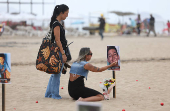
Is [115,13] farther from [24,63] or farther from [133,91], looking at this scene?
[133,91]

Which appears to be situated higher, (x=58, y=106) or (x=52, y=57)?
(x=52, y=57)

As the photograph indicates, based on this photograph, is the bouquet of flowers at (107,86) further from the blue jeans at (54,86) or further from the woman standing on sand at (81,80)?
the blue jeans at (54,86)

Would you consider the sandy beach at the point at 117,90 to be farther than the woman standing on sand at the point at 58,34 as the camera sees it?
No

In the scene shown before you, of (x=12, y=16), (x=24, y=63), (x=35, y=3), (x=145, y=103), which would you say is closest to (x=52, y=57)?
(x=145, y=103)

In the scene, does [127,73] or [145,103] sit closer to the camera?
[145,103]

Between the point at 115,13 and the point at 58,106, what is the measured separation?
37311 mm

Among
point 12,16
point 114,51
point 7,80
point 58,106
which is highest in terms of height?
point 12,16

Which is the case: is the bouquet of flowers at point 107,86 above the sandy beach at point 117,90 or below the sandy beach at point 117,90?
above

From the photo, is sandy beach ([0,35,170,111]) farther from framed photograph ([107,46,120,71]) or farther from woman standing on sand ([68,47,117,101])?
framed photograph ([107,46,120,71])

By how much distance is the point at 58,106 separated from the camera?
5336 mm

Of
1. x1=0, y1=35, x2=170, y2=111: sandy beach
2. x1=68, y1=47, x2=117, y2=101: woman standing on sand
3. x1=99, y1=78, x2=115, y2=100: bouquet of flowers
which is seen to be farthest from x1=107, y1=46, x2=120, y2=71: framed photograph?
x1=0, y1=35, x2=170, y2=111: sandy beach

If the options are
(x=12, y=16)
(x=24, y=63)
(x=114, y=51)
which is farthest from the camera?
(x=12, y=16)

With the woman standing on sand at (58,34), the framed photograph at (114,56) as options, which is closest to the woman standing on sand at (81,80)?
the framed photograph at (114,56)

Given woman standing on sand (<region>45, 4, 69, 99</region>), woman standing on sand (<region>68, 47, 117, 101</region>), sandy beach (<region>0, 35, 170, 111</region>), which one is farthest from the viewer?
woman standing on sand (<region>45, 4, 69, 99</region>)
